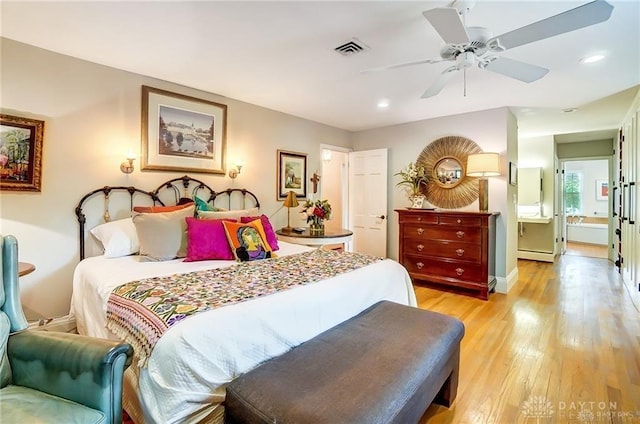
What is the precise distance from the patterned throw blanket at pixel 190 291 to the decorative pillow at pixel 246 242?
5.7 inches

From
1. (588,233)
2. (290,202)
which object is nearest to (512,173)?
(290,202)

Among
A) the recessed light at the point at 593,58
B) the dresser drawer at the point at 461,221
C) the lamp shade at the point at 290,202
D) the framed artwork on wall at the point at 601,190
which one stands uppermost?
the recessed light at the point at 593,58

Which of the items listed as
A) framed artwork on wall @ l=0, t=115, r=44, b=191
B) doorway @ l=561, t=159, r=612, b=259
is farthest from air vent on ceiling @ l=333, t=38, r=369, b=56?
doorway @ l=561, t=159, r=612, b=259

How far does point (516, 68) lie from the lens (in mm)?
2098

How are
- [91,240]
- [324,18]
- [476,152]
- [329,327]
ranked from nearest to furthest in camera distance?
1. [329,327]
2. [324,18]
3. [91,240]
4. [476,152]

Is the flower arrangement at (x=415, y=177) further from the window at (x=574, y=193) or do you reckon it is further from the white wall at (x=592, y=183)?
the window at (x=574, y=193)

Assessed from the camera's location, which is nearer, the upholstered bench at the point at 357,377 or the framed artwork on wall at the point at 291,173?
the upholstered bench at the point at 357,377

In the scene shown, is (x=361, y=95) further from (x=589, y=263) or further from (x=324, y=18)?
(x=589, y=263)

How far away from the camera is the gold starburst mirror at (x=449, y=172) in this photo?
4367 mm

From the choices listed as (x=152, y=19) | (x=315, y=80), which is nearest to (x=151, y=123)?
(x=152, y=19)

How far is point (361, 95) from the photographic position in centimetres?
362

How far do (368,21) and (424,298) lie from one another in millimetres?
3152

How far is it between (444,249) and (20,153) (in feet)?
14.8

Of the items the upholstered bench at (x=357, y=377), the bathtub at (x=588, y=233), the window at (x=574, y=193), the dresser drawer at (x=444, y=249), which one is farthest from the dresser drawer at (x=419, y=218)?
the window at (x=574, y=193)
